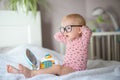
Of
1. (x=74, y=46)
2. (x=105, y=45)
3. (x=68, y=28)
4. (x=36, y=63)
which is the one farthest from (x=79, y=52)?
(x=105, y=45)

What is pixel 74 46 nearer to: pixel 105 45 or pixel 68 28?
pixel 68 28

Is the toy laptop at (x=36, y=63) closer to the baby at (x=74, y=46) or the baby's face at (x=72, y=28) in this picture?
the baby at (x=74, y=46)

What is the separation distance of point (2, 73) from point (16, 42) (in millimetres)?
822

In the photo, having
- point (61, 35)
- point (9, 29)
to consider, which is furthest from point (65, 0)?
point (61, 35)

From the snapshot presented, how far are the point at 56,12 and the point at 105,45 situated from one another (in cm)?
69

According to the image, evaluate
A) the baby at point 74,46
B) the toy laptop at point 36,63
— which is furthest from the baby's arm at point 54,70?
the toy laptop at point 36,63

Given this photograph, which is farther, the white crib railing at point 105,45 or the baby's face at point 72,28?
the white crib railing at point 105,45

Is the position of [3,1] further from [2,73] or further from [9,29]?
[2,73]

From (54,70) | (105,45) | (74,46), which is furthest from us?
(105,45)

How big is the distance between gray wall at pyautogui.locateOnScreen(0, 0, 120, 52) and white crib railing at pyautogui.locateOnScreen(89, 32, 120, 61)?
37cm

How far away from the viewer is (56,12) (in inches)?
93.4

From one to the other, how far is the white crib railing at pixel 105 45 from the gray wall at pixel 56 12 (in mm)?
370

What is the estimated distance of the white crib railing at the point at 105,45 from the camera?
87.5 inches

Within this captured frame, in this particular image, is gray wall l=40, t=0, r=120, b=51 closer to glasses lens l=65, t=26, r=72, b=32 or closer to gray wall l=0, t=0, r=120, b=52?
gray wall l=0, t=0, r=120, b=52
